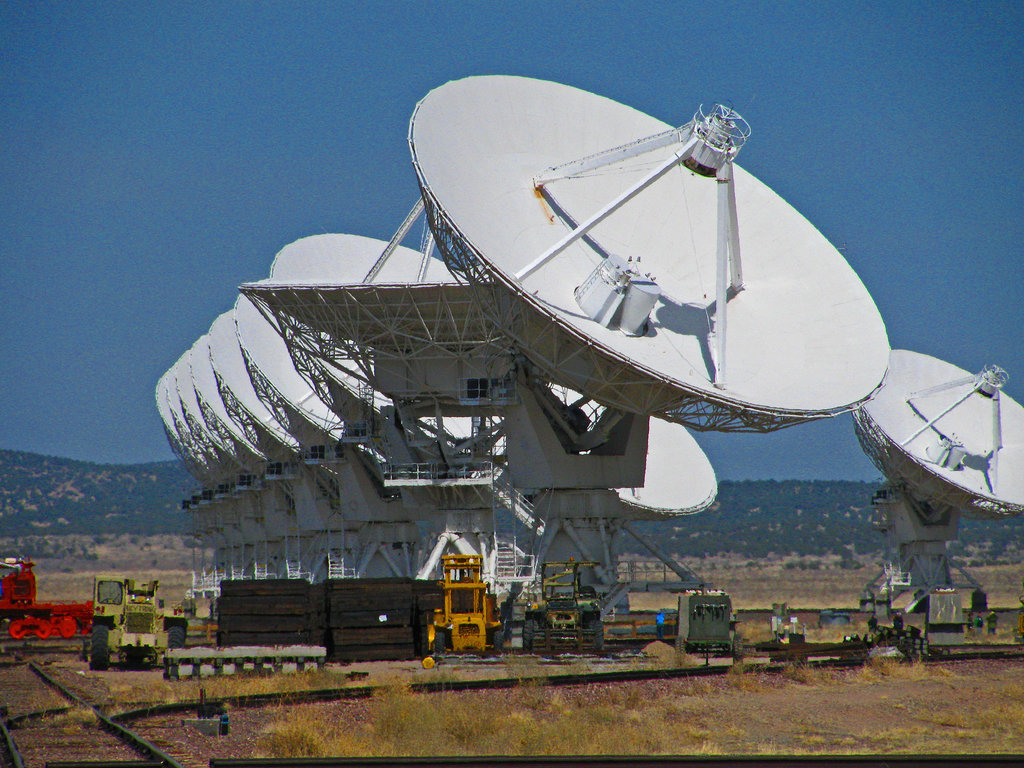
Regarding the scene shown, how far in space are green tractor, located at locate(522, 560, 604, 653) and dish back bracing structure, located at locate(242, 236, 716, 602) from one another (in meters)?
4.76

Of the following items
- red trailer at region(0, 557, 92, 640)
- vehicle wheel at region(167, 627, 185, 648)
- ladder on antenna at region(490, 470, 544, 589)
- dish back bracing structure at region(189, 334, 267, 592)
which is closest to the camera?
vehicle wheel at region(167, 627, 185, 648)

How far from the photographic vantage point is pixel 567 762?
40.1 ft

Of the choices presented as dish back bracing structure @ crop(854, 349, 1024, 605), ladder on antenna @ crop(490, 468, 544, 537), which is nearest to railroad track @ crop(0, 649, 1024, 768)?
ladder on antenna @ crop(490, 468, 544, 537)

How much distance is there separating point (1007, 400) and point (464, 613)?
30.6 metres

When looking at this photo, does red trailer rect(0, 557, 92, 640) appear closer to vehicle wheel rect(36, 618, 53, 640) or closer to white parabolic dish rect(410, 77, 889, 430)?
vehicle wheel rect(36, 618, 53, 640)

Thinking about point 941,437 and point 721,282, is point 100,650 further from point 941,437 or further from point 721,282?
point 941,437

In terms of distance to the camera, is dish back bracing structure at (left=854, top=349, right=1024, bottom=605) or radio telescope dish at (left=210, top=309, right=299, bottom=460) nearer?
dish back bracing structure at (left=854, top=349, right=1024, bottom=605)

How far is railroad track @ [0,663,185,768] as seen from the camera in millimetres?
13719

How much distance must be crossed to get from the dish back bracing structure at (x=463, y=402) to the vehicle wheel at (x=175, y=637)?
921cm

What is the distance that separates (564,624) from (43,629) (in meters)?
16.8

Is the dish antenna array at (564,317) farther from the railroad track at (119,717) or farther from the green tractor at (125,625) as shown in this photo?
the green tractor at (125,625)

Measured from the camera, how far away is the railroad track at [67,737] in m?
13.7

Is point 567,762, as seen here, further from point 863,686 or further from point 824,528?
point 824,528

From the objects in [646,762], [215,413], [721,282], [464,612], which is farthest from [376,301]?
[215,413]
